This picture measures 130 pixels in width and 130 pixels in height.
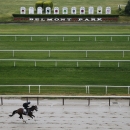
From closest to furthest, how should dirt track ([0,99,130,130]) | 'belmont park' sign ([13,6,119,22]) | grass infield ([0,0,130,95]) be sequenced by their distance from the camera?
dirt track ([0,99,130,130]), grass infield ([0,0,130,95]), 'belmont park' sign ([13,6,119,22])

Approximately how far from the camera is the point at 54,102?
1931 centimetres

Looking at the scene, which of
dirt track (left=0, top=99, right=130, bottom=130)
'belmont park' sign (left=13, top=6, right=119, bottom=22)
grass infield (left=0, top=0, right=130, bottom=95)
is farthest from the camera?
'belmont park' sign (left=13, top=6, right=119, bottom=22)

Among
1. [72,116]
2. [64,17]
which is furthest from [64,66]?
[64,17]

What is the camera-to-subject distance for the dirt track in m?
16.6

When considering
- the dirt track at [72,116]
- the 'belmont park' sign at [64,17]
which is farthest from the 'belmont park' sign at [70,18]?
the dirt track at [72,116]

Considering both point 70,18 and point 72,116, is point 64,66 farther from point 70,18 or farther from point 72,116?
point 70,18

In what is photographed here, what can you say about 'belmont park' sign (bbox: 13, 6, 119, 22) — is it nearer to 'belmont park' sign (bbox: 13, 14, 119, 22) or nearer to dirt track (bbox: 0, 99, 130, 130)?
'belmont park' sign (bbox: 13, 14, 119, 22)

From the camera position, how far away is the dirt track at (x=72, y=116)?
54.5 ft

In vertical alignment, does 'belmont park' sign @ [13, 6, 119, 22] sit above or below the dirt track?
above

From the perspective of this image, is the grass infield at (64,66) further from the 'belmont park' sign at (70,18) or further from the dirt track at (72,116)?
the 'belmont park' sign at (70,18)

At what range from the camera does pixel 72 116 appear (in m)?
17.7

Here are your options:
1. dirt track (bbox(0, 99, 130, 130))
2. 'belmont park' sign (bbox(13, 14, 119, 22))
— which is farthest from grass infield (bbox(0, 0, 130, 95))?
'belmont park' sign (bbox(13, 14, 119, 22))

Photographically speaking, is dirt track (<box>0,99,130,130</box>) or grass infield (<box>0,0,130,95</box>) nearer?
dirt track (<box>0,99,130,130</box>)

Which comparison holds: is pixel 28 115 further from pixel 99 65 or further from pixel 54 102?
pixel 99 65
